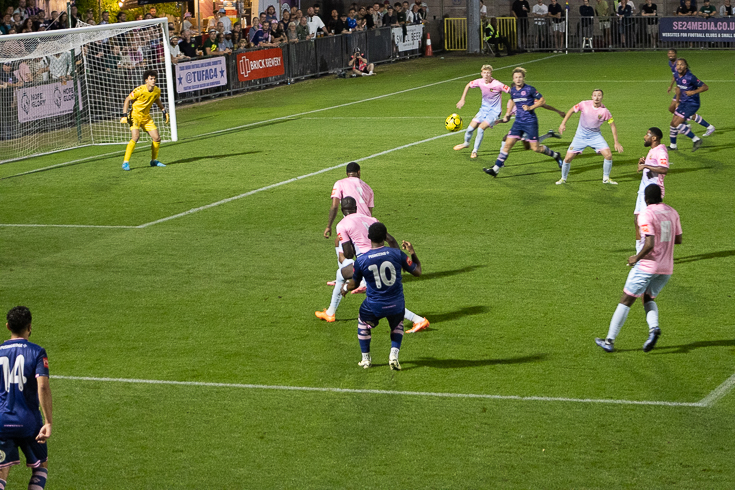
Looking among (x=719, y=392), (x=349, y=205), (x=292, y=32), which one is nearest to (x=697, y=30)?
(x=292, y=32)

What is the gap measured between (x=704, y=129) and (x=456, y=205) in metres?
10.3

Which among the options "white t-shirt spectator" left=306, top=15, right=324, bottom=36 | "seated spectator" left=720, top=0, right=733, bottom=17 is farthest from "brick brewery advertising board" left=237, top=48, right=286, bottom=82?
"seated spectator" left=720, top=0, right=733, bottom=17

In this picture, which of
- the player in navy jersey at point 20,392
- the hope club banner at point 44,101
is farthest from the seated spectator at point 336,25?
the player in navy jersey at point 20,392

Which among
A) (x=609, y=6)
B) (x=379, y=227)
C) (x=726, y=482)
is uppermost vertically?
(x=609, y=6)

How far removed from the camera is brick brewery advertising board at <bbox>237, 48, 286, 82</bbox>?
35.8 m

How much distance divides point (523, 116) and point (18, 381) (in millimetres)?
14311

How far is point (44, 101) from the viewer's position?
26.5 m

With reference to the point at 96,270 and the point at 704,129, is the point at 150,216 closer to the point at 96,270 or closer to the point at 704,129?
the point at 96,270

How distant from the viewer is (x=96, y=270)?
14.9 metres

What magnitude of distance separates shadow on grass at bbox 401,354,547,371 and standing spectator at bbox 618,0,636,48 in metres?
37.4

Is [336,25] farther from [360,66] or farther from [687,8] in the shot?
[687,8]

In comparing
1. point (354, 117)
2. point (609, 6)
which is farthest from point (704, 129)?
point (609, 6)

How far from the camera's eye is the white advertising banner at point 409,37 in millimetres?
44594

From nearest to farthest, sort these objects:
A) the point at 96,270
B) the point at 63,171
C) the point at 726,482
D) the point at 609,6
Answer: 1. the point at 726,482
2. the point at 96,270
3. the point at 63,171
4. the point at 609,6
